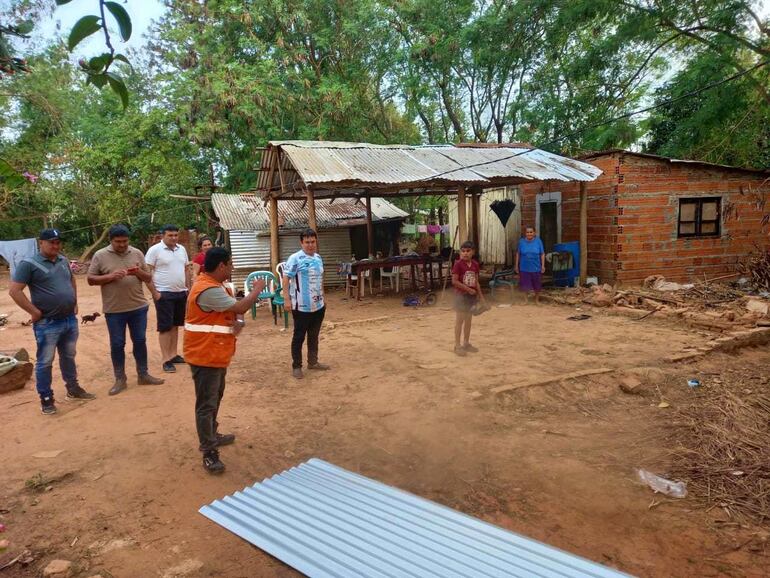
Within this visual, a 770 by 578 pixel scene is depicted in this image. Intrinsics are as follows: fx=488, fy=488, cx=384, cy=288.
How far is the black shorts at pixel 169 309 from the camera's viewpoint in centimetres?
565

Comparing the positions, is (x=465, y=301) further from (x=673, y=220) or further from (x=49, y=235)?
(x=673, y=220)

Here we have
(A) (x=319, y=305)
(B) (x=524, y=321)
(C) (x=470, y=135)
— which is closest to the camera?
(A) (x=319, y=305)

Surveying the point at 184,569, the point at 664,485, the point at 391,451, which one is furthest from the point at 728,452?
the point at 184,569

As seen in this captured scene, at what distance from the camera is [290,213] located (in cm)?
1462

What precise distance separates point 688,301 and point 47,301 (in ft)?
31.7

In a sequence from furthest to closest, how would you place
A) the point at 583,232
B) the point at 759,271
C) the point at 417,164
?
the point at 583,232
the point at 417,164
the point at 759,271

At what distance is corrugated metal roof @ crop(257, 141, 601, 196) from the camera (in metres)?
8.89

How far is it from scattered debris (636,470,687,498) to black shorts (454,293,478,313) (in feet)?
10.2

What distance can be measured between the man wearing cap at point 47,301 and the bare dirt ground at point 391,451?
0.50 meters

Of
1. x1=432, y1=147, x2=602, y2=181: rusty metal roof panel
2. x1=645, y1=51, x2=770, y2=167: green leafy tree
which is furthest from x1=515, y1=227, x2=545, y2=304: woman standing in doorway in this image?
x1=645, y1=51, x2=770, y2=167: green leafy tree

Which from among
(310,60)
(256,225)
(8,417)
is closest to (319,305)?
(8,417)

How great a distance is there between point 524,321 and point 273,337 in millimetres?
4237

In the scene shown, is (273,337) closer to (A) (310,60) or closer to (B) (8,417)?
(B) (8,417)

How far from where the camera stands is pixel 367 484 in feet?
9.98
